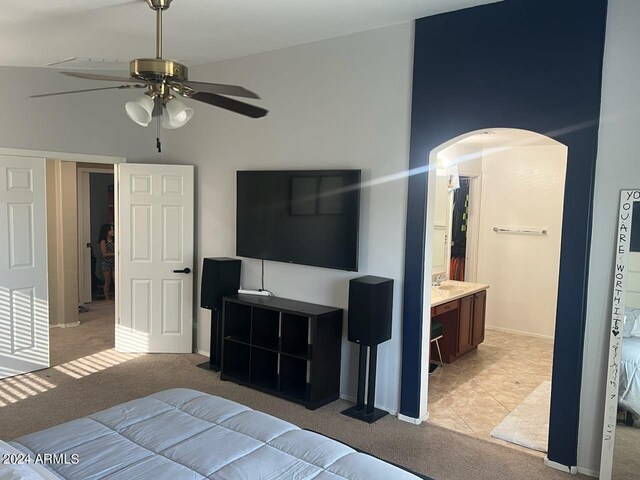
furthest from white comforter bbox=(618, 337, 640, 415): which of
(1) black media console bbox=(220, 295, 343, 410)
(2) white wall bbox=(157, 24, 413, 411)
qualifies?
(1) black media console bbox=(220, 295, 343, 410)

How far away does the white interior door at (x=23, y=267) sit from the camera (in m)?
4.54

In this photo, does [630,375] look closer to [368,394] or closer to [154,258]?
[368,394]

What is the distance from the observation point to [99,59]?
4.62 metres

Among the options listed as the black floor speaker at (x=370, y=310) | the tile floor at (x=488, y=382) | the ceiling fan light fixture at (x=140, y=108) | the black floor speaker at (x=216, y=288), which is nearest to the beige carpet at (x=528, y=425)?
the tile floor at (x=488, y=382)

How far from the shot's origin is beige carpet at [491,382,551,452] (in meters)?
3.56

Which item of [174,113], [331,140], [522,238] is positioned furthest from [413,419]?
[522,238]

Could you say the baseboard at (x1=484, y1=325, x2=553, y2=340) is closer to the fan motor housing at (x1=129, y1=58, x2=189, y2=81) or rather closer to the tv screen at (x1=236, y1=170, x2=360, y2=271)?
the tv screen at (x1=236, y1=170, x2=360, y2=271)

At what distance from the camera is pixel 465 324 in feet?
17.4

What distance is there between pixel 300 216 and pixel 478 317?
2.44 metres

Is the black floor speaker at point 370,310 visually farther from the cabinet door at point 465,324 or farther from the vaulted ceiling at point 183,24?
the vaulted ceiling at point 183,24

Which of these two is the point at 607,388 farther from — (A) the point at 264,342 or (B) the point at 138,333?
(B) the point at 138,333

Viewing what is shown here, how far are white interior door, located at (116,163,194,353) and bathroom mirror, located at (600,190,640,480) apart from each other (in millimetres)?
3798

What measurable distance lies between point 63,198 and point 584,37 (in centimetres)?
551

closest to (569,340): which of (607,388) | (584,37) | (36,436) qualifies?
(607,388)
